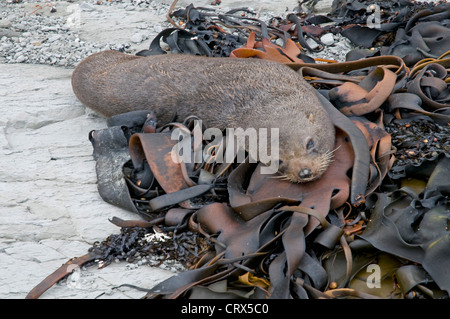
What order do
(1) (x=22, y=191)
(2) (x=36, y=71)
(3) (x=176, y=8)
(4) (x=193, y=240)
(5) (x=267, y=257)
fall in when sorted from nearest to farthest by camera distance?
(5) (x=267, y=257)
(4) (x=193, y=240)
(1) (x=22, y=191)
(2) (x=36, y=71)
(3) (x=176, y=8)

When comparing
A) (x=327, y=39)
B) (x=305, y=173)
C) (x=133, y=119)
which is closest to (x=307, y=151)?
(x=305, y=173)

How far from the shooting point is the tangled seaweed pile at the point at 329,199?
3.68 m

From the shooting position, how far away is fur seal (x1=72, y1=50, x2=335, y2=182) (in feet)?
15.6

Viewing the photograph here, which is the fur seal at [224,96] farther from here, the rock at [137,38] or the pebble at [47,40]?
the rock at [137,38]

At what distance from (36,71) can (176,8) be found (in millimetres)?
2472

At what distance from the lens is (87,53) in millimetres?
7625

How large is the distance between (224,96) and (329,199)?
1820 millimetres

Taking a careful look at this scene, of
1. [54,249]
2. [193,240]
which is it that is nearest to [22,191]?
[54,249]

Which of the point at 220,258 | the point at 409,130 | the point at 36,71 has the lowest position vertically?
the point at 36,71

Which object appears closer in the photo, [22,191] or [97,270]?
[97,270]

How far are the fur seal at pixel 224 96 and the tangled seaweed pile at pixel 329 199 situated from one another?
6.9 inches

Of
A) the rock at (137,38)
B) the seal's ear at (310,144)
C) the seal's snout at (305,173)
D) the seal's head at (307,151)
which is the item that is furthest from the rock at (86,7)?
the seal's snout at (305,173)

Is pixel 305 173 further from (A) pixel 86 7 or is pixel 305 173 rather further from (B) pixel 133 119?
(A) pixel 86 7
